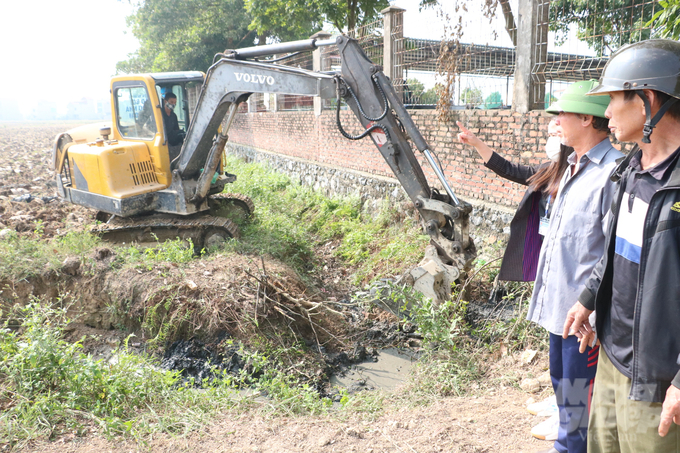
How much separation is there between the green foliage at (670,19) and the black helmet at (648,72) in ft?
5.41

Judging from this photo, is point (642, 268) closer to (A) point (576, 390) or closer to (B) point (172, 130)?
(A) point (576, 390)

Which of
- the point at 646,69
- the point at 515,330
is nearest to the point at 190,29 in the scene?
the point at 515,330

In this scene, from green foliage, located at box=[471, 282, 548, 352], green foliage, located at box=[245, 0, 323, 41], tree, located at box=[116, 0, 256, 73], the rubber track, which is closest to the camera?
green foliage, located at box=[471, 282, 548, 352]

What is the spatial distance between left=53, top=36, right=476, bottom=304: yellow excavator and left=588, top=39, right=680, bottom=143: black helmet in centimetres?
334

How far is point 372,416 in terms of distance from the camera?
10.7ft

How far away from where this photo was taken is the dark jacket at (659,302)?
1.42 meters

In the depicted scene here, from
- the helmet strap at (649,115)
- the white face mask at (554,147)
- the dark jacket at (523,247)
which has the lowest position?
the dark jacket at (523,247)

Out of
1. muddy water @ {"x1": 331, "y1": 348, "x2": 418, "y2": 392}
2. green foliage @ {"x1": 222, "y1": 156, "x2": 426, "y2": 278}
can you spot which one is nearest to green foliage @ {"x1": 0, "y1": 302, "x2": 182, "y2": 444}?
muddy water @ {"x1": 331, "y1": 348, "x2": 418, "y2": 392}

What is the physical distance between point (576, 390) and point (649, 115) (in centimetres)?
129

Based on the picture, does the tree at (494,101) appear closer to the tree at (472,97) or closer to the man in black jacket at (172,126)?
the tree at (472,97)

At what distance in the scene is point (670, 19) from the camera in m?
2.99

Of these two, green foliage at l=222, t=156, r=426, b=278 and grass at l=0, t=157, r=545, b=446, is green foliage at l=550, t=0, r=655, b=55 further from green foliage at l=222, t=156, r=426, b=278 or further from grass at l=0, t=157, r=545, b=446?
green foliage at l=222, t=156, r=426, b=278

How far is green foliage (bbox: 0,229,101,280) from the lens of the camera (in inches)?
219

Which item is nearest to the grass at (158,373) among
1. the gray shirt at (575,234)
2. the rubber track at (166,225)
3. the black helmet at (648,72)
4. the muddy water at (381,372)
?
the muddy water at (381,372)
